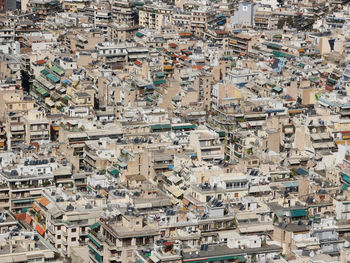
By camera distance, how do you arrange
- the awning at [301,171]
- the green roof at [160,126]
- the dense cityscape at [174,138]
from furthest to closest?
1. the green roof at [160,126]
2. the awning at [301,171]
3. the dense cityscape at [174,138]

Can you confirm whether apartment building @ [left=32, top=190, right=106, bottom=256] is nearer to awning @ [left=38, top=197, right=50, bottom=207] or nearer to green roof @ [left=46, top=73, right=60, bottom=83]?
awning @ [left=38, top=197, right=50, bottom=207]

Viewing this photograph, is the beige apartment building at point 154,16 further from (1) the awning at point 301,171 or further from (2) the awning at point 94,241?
(2) the awning at point 94,241

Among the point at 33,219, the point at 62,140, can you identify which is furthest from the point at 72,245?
the point at 62,140

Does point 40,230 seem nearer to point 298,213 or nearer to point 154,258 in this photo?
point 154,258

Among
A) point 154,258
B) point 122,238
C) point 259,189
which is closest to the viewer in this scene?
point 154,258

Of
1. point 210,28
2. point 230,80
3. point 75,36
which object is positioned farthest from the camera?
point 210,28

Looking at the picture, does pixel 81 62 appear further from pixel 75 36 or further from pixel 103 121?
pixel 103 121

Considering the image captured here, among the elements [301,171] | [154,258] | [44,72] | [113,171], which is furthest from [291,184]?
[44,72]

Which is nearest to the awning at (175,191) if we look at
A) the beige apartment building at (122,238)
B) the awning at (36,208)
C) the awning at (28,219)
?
the beige apartment building at (122,238)
